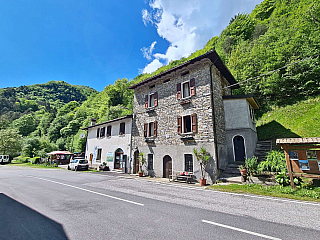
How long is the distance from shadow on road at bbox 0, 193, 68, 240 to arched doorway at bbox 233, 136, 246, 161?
43.1 ft

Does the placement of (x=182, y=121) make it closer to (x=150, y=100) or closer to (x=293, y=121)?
Result: (x=150, y=100)

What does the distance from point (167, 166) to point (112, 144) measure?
9397 mm

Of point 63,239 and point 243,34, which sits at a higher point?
point 243,34

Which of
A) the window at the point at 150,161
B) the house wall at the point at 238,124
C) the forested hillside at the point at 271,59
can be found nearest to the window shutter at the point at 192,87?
the house wall at the point at 238,124

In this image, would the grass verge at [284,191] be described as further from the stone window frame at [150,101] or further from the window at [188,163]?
the stone window frame at [150,101]

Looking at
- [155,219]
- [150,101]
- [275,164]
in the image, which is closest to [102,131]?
[150,101]

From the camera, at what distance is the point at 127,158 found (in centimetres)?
1764

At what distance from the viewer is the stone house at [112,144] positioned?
1817cm

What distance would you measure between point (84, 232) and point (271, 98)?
24.6 m

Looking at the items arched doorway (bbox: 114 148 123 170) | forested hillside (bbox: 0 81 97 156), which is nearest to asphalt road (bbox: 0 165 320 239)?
arched doorway (bbox: 114 148 123 170)

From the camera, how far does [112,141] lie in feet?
66.6

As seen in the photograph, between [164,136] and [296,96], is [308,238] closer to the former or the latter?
[164,136]

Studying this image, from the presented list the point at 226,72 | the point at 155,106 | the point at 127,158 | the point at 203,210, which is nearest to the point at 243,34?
the point at 226,72

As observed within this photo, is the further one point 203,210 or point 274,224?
point 203,210
